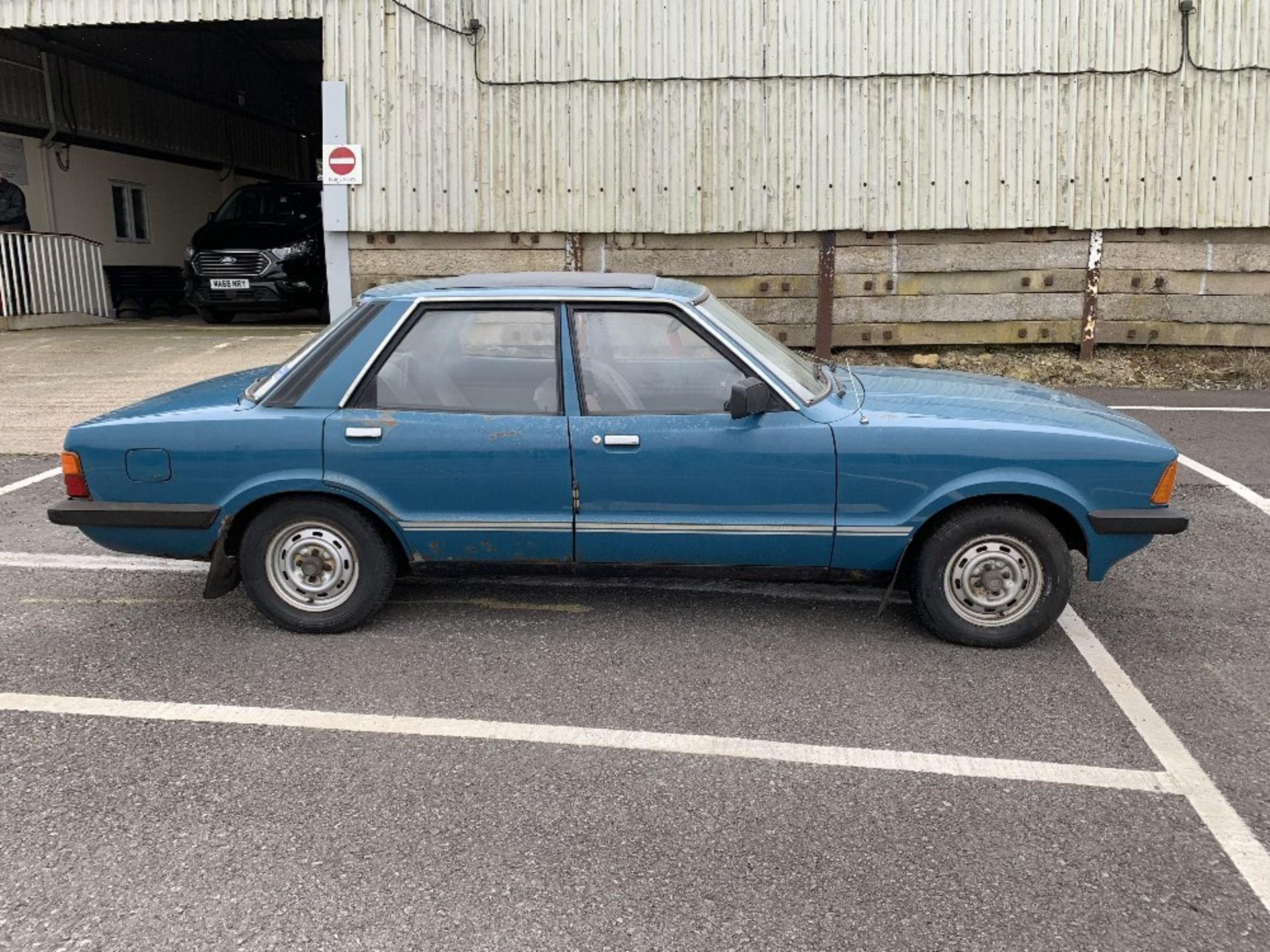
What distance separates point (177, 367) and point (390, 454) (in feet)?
24.8

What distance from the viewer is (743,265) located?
1113cm

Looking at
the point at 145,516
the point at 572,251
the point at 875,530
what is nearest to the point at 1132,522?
the point at 875,530

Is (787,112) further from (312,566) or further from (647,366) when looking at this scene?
(312,566)

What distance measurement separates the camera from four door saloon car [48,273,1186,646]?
4.09 meters

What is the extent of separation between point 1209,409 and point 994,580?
257 inches

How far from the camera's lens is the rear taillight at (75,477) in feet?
14.2

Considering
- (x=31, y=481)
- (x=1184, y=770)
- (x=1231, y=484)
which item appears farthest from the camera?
(x=31, y=481)

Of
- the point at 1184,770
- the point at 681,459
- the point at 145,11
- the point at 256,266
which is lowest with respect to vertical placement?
the point at 1184,770

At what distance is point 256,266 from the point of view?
47.7ft

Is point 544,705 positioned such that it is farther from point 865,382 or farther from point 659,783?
point 865,382

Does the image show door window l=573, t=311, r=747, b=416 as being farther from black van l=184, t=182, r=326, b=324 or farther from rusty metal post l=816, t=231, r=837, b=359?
black van l=184, t=182, r=326, b=324

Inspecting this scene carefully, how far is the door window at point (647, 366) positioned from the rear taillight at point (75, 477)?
6.89ft

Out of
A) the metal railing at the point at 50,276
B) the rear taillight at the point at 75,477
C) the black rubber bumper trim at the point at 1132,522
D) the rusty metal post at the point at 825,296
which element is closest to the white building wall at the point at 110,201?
the metal railing at the point at 50,276

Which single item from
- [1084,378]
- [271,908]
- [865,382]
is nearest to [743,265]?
[1084,378]
